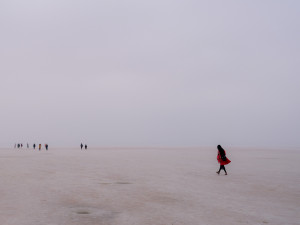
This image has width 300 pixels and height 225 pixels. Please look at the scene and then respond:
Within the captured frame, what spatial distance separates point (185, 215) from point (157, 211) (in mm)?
913

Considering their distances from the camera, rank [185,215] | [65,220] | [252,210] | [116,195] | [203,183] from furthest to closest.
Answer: [203,183]
[116,195]
[252,210]
[185,215]
[65,220]

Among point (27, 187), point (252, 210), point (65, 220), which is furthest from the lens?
point (27, 187)

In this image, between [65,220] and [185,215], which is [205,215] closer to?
[185,215]

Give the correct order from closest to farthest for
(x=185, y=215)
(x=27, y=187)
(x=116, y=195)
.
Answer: (x=185, y=215) → (x=116, y=195) → (x=27, y=187)

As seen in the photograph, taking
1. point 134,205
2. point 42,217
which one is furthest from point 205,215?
point 42,217

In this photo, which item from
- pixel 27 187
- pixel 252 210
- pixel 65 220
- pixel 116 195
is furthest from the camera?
pixel 27 187

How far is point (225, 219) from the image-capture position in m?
8.32

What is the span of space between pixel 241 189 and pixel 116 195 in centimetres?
588

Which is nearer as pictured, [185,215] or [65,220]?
[65,220]

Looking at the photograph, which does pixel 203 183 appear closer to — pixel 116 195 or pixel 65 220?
pixel 116 195

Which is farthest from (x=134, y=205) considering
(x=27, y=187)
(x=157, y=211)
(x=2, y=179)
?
(x=2, y=179)

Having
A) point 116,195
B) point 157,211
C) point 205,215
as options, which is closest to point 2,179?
point 116,195

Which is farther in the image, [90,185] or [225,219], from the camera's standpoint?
[90,185]

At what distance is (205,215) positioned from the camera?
877 centimetres
